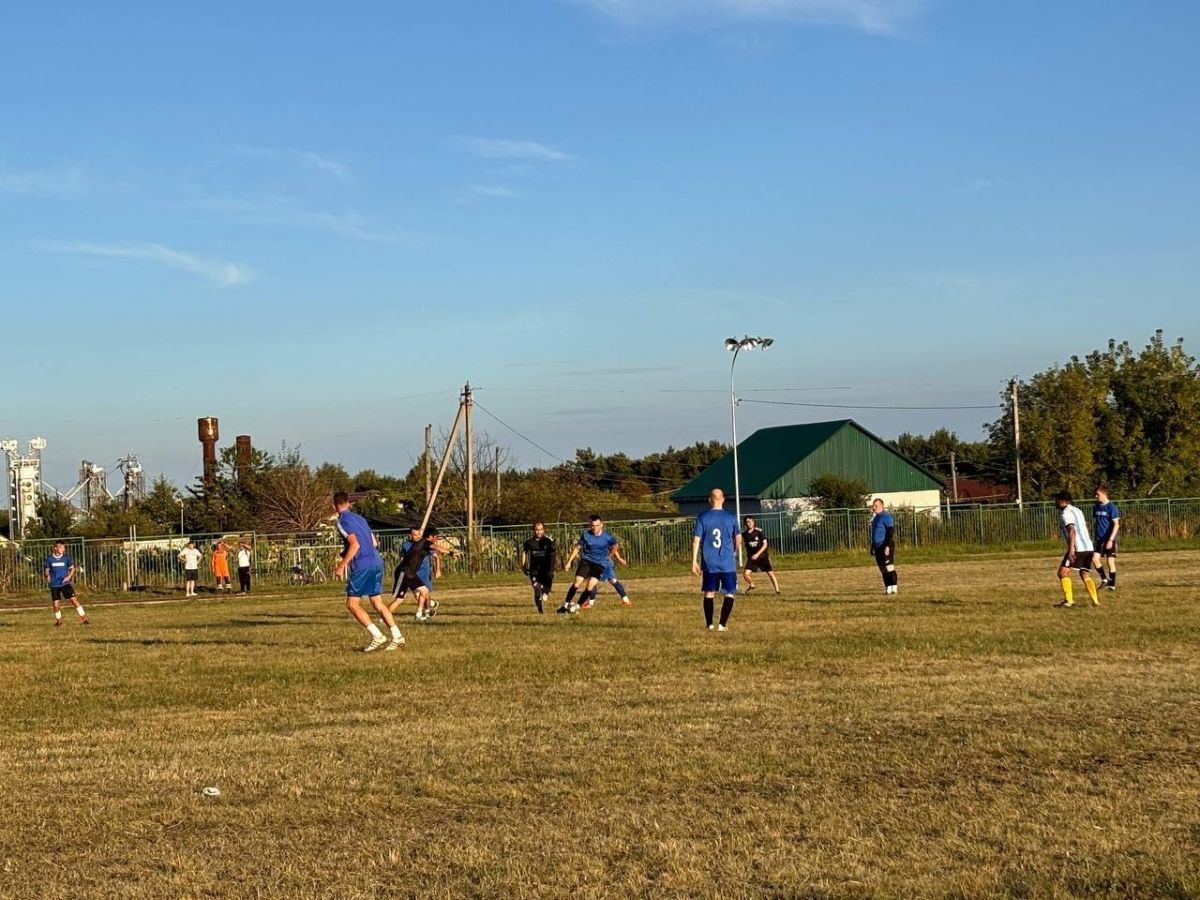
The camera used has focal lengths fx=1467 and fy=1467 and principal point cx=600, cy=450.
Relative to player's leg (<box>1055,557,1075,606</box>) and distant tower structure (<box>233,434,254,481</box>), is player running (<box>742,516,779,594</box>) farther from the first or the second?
distant tower structure (<box>233,434,254,481</box>)

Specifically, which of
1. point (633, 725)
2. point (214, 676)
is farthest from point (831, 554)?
point (633, 725)

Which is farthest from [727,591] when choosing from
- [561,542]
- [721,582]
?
[561,542]

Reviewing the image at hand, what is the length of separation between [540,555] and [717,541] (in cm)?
822

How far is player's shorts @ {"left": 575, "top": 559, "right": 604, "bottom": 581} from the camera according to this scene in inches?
1003

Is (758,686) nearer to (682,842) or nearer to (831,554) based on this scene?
(682,842)

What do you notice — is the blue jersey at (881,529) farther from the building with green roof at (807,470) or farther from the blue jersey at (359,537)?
the building with green roof at (807,470)

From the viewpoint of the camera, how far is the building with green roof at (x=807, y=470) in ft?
235

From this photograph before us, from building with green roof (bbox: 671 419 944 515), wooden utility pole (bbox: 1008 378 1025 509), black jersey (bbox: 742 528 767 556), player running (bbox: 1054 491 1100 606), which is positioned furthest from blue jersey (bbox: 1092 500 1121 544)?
building with green roof (bbox: 671 419 944 515)

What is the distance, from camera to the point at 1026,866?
640cm

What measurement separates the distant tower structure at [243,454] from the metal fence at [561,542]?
1795 centimetres

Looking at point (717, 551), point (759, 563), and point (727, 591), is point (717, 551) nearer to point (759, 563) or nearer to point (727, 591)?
point (727, 591)

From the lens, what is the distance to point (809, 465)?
72.6m

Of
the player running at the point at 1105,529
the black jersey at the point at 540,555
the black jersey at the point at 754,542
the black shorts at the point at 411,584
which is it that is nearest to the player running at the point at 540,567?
the black jersey at the point at 540,555

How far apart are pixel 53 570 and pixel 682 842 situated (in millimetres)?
24996
